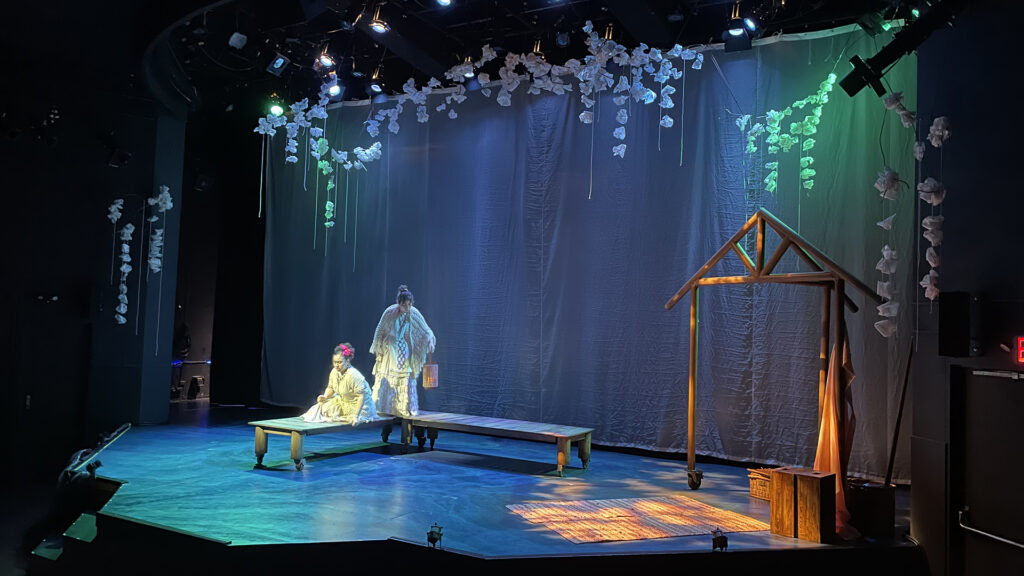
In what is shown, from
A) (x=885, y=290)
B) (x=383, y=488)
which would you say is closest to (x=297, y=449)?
(x=383, y=488)

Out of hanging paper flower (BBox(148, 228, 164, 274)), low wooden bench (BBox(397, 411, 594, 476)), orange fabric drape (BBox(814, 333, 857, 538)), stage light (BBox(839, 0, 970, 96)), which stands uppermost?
stage light (BBox(839, 0, 970, 96))

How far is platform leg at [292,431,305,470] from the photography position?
7.09 meters

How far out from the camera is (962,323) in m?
4.52

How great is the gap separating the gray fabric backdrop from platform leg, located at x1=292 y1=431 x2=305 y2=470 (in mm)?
2851

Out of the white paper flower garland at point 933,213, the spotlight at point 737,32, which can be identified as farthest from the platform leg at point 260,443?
the spotlight at point 737,32

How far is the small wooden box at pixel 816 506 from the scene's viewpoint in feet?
15.8

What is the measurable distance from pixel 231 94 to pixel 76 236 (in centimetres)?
280

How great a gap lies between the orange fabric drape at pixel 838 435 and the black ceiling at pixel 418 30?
10.4 ft

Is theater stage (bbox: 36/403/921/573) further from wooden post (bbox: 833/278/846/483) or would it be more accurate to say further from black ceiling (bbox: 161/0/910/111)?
black ceiling (bbox: 161/0/910/111)

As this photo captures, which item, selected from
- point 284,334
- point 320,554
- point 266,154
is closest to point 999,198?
point 320,554

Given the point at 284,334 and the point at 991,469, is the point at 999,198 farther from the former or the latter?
the point at 284,334

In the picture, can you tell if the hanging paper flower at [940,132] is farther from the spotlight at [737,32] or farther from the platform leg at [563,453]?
the platform leg at [563,453]

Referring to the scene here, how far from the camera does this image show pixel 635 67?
8.36 meters

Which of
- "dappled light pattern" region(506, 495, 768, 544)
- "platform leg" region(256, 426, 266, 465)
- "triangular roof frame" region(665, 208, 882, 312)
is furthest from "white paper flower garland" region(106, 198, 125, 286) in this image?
"triangular roof frame" region(665, 208, 882, 312)
